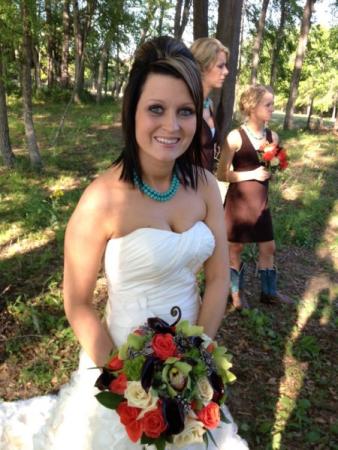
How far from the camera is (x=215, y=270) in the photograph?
7.59ft

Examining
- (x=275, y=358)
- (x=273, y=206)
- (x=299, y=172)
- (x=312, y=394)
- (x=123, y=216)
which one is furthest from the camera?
(x=299, y=172)

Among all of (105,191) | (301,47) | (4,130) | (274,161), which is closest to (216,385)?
(105,191)

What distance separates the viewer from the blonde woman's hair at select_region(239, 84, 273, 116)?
446 cm

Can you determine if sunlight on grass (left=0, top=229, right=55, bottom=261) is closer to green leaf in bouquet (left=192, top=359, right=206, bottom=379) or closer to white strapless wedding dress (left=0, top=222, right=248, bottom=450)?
white strapless wedding dress (left=0, top=222, right=248, bottom=450)

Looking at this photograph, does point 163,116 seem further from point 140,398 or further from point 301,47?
point 301,47

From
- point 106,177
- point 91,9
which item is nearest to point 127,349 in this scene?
point 106,177

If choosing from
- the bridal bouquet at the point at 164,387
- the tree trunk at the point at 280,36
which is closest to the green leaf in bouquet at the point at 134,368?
the bridal bouquet at the point at 164,387

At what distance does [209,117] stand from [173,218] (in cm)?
237

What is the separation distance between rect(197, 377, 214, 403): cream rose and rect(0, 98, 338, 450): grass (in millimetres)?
2330

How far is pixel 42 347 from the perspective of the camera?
4312 millimetres

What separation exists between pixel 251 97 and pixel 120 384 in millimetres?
3567

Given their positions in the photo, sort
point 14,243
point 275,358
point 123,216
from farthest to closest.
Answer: point 14,243
point 275,358
point 123,216

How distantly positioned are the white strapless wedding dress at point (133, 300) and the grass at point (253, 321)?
1668mm

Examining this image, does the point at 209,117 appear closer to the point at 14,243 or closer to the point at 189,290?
the point at 189,290
